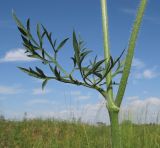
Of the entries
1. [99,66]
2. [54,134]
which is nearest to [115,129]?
[99,66]

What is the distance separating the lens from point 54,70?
3.34 metres

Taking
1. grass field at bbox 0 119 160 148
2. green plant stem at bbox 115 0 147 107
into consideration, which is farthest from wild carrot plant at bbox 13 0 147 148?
grass field at bbox 0 119 160 148

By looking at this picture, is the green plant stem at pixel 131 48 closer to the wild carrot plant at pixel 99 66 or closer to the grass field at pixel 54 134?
the wild carrot plant at pixel 99 66

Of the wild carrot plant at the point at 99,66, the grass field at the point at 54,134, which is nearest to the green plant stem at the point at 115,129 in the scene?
the wild carrot plant at the point at 99,66

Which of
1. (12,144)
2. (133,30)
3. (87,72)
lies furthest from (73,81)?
(12,144)

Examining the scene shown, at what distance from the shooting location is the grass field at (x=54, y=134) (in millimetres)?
9727

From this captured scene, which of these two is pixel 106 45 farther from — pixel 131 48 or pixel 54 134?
pixel 54 134

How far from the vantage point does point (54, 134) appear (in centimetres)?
1240

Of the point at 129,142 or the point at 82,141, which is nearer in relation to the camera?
the point at 129,142

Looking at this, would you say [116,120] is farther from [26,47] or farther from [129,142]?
[129,142]

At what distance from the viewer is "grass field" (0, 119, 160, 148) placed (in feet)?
31.9

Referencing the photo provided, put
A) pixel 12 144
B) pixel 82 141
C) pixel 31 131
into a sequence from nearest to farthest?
1. pixel 82 141
2. pixel 12 144
3. pixel 31 131

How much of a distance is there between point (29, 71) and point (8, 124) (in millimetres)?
10220

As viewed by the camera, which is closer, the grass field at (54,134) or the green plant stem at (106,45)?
the green plant stem at (106,45)
